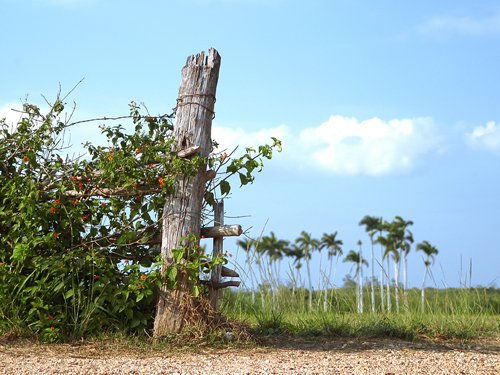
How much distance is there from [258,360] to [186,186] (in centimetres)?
195

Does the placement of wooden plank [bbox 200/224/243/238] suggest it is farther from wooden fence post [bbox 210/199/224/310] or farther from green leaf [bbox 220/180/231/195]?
green leaf [bbox 220/180/231/195]

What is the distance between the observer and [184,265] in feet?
21.2

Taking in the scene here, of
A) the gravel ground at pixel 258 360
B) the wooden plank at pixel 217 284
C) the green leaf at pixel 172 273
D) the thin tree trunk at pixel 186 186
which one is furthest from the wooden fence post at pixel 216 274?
the gravel ground at pixel 258 360

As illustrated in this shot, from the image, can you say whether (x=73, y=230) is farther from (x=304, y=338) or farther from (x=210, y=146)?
(x=304, y=338)

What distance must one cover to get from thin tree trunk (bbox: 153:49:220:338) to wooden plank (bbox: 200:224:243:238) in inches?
5.9

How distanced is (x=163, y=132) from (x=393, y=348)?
11.1 feet

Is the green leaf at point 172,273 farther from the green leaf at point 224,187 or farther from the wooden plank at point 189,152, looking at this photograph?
the wooden plank at point 189,152

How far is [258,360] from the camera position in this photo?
18.8 ft

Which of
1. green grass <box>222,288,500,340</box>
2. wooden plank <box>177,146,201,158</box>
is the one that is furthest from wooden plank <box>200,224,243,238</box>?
green grass <box>222,288,500,340</box>

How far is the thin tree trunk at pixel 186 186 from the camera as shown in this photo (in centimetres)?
661

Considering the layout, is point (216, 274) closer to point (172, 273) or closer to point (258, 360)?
point (172, 273)

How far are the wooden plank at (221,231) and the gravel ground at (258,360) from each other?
1.16m

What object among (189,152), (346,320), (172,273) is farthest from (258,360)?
(346,320)

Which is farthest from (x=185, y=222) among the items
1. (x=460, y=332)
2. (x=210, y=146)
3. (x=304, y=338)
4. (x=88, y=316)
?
(x=460, y=332)
